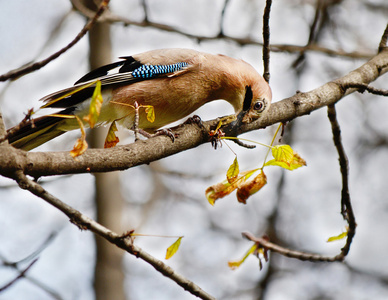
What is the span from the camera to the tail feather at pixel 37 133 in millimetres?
3592

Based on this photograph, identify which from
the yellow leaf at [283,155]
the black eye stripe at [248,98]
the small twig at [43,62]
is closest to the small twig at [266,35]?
the black eye stripe at [248,98]

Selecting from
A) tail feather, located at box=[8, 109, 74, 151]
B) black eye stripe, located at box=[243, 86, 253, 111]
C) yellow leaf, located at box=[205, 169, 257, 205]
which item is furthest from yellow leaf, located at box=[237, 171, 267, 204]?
tail feather, located at box=[8, 109, 74, 151]

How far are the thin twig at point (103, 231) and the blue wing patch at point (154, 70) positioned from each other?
2.19m

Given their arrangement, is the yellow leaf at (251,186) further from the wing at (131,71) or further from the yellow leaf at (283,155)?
the wing at (131,71)

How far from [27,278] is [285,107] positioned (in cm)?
230

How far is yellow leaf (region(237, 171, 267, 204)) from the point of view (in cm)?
335

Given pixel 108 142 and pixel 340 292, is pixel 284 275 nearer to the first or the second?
pixel 340 292

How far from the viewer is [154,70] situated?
4703mm

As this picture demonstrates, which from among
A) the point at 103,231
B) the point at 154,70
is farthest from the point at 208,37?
the point at 103,231

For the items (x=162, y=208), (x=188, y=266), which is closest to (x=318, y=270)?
(x=188, y=266)

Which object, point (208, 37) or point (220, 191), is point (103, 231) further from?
point (208, 37)

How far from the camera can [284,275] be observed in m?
9.00

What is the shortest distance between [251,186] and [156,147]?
28.3 inches

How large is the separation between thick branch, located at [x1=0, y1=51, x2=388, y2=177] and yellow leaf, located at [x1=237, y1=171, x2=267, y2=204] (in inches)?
20.4
